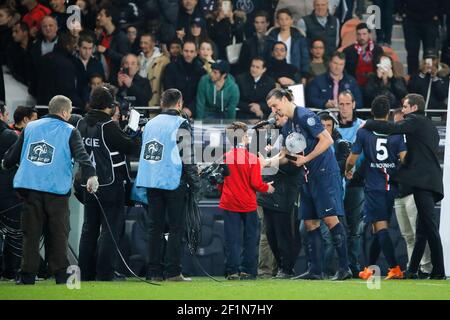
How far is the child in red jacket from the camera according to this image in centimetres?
1356

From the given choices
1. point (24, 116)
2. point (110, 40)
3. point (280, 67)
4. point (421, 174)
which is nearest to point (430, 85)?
point (280, 67)

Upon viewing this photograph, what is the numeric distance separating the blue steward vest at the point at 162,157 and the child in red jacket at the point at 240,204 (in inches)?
49.6

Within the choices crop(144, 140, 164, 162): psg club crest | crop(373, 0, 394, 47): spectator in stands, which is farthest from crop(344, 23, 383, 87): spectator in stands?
crop(144, 140, 164, 162): psg club crest

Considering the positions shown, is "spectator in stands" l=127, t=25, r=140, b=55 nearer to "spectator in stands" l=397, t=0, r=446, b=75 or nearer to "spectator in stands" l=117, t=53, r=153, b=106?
"spectator in stands" l=117, t=53, r=153, b=106

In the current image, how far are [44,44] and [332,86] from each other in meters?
4.49

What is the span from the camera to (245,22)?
18.9 m

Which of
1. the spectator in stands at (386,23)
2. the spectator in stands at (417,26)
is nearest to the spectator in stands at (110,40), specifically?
the spectator in stands at (386,23)

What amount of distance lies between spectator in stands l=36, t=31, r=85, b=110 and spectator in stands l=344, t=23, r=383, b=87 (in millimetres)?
4253

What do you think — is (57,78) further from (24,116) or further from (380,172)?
(380,172)

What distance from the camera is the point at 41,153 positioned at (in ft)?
39.4

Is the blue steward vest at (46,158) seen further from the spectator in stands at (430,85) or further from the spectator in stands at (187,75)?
the spectator in stands at (430,85)

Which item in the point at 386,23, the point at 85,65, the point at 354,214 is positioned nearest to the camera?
the point at 354,214

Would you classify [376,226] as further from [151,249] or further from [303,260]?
[151,249]
